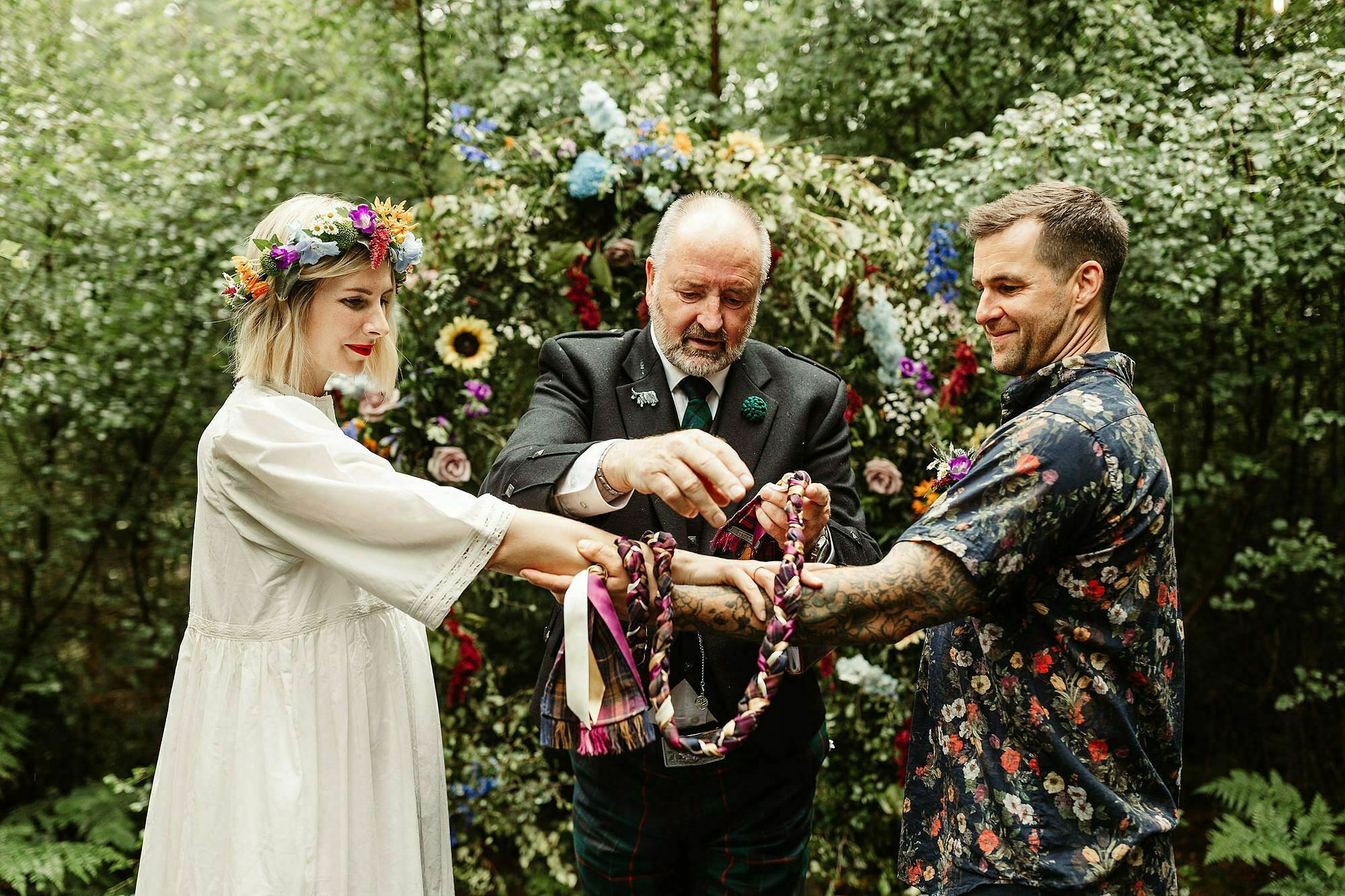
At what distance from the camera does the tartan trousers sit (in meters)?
2.37

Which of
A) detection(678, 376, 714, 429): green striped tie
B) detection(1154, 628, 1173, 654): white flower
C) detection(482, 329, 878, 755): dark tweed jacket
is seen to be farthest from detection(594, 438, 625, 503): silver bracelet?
detection(1154, 628, 1173, 654): white flower

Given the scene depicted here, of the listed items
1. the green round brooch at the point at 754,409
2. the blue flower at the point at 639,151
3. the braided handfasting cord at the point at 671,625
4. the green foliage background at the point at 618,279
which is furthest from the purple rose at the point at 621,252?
the braided handfasting cord at the point at 671,625

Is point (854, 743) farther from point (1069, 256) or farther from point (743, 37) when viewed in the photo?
point (743, 37)

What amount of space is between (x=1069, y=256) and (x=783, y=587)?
0.90 metres

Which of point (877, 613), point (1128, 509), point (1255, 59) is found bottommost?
point (877, 613)

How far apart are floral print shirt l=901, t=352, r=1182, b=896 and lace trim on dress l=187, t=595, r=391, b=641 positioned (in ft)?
3.87

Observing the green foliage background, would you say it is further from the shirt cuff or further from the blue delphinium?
the shirt cuff

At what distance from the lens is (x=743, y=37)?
5688mm

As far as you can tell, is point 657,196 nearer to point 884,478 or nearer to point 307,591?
point 884,478

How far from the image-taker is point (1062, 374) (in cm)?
199

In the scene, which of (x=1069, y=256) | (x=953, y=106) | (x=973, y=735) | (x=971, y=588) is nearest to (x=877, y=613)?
(x=971, y=588)

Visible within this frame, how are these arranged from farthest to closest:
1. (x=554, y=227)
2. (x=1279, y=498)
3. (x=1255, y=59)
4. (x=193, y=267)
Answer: (x=1279, y=498) → (x=193, y=267) → (x=1255, y=59) → (x=554, y=227)

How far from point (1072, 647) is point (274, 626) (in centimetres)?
154

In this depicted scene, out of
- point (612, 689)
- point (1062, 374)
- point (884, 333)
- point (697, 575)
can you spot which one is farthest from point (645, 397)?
point (884, 333)
